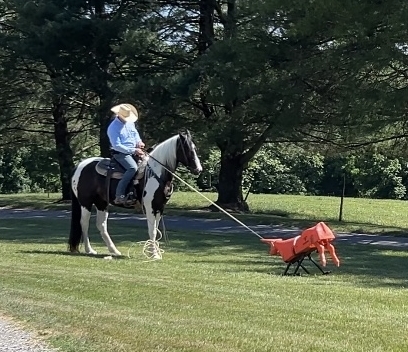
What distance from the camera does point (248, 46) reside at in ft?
78.2

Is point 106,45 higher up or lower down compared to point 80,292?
higher up

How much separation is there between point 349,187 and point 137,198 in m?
49.3

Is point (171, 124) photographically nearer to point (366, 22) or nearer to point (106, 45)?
point (106, 45)

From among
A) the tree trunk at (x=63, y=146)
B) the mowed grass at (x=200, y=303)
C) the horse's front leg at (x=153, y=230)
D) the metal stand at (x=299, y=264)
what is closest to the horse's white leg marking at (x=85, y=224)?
the mowed grass at (x=200, y=303)

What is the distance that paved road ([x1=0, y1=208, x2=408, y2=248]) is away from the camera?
76.3 feet

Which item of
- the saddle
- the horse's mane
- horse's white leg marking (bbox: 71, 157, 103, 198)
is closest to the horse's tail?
horse's white leg marking (bbox: 71, 157, 103, 198)

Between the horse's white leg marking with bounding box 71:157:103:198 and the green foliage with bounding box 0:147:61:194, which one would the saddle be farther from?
the green foliage with bounding box 0:147:61:194

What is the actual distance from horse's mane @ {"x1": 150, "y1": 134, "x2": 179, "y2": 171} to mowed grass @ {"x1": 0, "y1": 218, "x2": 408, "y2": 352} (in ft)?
5.78

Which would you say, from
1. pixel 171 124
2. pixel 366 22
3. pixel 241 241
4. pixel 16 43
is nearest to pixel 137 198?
pixel 241 241

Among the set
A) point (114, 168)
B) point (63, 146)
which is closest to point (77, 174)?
point (114, 168)

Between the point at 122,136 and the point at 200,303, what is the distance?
583 centimetres

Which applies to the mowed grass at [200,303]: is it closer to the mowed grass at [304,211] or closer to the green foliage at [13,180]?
the mowed grass at [304,211]

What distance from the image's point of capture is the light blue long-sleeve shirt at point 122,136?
14727 mm

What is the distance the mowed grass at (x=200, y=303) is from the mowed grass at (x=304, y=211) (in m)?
11.2
